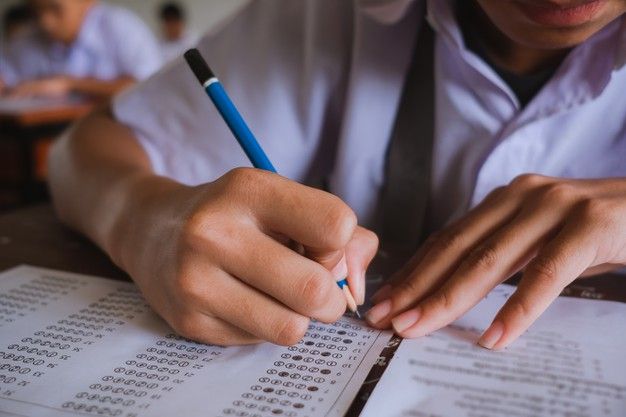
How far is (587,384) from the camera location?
34cm

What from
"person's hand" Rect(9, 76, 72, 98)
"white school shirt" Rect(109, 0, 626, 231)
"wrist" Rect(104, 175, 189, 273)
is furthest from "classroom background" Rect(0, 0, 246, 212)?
"wrist" Rect(104, 175, 189, 273)

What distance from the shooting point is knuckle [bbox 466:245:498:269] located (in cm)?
40

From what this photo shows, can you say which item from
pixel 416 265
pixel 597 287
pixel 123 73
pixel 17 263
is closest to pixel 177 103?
pixel 17 263

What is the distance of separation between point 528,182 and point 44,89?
2278 millimetres

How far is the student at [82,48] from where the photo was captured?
2672 millimetres

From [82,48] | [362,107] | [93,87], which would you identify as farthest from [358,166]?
[82,48]

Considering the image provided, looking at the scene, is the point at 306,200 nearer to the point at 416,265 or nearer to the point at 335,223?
the point at 335,223

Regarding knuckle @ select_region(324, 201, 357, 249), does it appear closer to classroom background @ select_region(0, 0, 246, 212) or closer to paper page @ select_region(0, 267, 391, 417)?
paper page @ select_region(0, 267, 391, 417)

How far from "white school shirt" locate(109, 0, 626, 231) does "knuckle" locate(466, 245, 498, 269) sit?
20 centimetres

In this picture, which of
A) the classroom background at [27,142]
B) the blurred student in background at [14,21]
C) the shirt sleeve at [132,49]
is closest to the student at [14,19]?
the blurred student in background at [14,21]

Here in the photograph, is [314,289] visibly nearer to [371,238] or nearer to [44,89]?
[371,238]

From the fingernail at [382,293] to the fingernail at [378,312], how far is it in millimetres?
14

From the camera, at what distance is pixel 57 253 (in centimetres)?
58

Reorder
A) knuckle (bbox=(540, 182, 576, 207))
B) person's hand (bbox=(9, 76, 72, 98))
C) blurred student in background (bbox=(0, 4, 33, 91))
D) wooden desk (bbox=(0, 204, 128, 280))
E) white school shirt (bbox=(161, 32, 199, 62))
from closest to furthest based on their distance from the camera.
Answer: knuckle (bbox=(540, 182, 576, 207)) → wooden desk (bbox=(0, 204, 128, 280)) → person's hand (bbox=(9, 76, 72, 98)) → blurred student in background (bbox=(0, 4, 33, 91)) → white school shirt (bbox=(161, 32, 199, 62))
